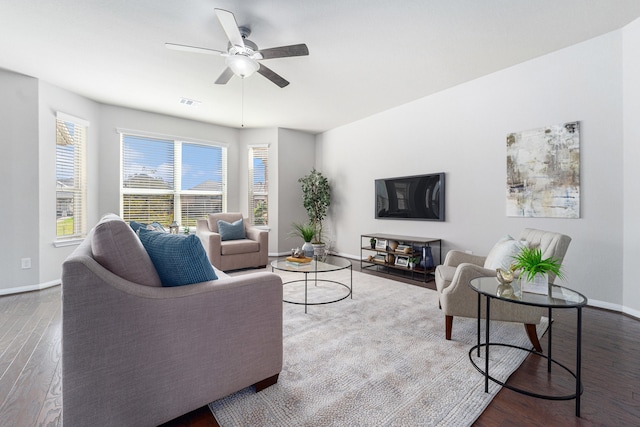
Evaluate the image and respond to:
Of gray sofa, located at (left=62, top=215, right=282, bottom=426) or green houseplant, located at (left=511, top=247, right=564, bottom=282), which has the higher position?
green houseplant, located at (left=511, top=247, right=564, bottom=282)

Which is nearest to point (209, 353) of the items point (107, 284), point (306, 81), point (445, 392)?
point (107, 284)

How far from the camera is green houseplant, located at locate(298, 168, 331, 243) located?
6.03m

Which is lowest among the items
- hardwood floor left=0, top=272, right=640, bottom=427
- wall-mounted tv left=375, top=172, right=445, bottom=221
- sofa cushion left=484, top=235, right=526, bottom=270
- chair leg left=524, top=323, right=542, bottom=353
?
hardwood floor left=0, top=272, right=640, bottom=427

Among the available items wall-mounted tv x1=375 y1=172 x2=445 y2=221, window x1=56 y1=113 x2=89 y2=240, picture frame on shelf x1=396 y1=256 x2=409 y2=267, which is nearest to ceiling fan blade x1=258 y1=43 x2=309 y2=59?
wall-mounted tv x1=375 y1=172 x2=445 y2=221

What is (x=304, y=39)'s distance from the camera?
2.86 meters

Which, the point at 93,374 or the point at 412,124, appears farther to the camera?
the point at 412,124

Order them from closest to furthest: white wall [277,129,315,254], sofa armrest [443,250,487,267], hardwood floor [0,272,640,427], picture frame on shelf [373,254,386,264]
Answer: hardwood floor [0,272,640,427] → sofa armrest [443,250,487,267] → picture frame on shelf [373,254,386,264] → white wall [277,129,315,254]

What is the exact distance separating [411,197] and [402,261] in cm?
106

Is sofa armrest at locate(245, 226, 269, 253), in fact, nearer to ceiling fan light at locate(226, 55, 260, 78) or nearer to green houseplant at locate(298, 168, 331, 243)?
green houseplant at locate(298, 168, 331, 243)

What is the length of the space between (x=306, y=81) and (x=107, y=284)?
11.2 feet

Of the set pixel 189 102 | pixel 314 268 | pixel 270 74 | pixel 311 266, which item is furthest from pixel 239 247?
pixel 270 74

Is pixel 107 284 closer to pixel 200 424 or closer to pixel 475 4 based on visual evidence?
pixel 200 424

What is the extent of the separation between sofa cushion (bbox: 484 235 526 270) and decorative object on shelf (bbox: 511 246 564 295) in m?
0.52

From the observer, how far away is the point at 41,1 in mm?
2307
